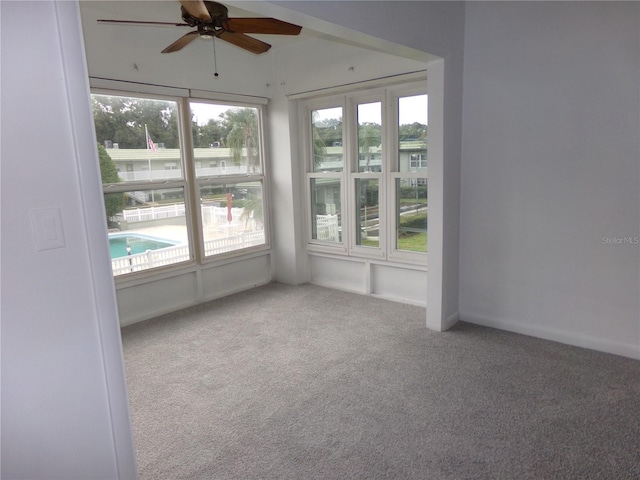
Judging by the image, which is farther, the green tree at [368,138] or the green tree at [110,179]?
the green tree at [368,138]

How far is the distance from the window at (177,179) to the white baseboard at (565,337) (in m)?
2.58

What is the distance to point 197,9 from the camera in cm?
239

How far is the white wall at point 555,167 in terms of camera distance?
9.04 feet

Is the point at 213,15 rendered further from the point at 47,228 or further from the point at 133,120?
the point at 47,228

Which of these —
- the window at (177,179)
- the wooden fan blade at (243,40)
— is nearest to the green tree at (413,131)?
the wooden fan blade at (243,40)

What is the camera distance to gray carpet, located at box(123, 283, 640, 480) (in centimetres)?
202

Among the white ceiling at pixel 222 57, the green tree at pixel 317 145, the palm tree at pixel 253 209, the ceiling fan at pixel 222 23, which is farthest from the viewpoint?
the palm tree at pixel 253 209

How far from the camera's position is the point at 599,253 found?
9.67 feet

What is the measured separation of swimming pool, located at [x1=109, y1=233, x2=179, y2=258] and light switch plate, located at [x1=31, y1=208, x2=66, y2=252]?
2553 mm

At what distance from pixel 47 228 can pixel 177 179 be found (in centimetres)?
293

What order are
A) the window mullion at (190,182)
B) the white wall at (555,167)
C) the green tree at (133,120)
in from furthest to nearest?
the window mullion at (190,182), the green tree at (133,120), the white wall at (555,167)

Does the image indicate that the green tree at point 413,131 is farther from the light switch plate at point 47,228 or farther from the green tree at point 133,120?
the light switch plate at point 47,228

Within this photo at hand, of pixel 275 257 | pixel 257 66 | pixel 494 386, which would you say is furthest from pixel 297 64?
pixel 494 386

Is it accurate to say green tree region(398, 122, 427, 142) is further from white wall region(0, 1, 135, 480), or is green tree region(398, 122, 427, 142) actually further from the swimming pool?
white wall region(0, 1, 135, 480)
